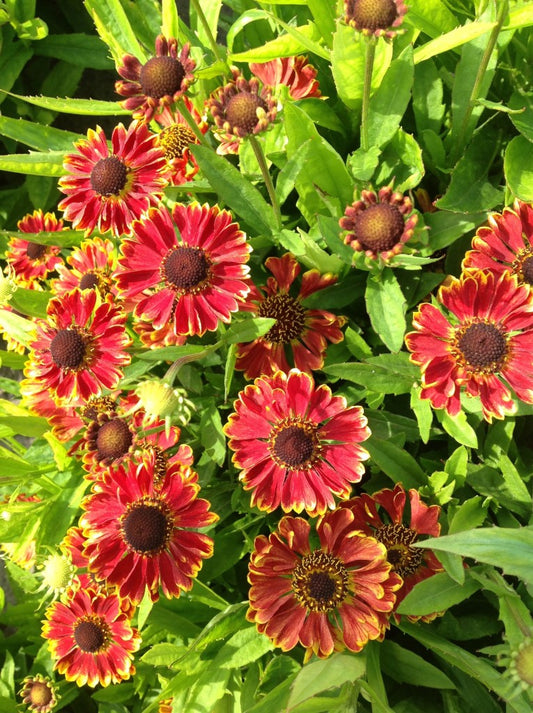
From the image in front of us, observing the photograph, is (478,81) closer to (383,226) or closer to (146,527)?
(383,226)

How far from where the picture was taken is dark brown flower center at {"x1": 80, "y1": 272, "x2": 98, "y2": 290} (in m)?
1.17

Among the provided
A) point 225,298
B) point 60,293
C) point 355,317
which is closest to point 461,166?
point 355,317

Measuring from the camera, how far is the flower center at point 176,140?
1.26m

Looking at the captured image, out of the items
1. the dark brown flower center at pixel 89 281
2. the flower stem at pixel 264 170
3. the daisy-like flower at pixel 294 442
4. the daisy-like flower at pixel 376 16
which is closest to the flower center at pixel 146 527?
the daisy-like flower at pixel 294 442

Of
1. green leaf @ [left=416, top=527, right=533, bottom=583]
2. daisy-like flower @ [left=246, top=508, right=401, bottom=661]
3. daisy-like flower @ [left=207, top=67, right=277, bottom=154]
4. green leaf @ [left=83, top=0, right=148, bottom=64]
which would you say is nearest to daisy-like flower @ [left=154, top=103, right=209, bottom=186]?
green leaf @ [left=83, top=0, right=148, bottom=64]

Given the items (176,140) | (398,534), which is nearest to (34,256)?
(176,140)

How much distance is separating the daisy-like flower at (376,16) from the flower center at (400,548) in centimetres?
70

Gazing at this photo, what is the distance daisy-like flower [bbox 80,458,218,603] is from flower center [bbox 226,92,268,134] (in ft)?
1.61

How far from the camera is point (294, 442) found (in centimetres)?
100

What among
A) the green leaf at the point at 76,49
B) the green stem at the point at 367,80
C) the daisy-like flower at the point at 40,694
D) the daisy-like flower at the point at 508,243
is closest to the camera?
the green stem at the point at 367,80

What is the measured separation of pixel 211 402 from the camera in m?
1.16

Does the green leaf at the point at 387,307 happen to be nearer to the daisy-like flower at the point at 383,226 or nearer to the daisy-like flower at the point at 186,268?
the daisy-like flower at the point at 383,226

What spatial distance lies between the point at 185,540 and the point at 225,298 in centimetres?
37

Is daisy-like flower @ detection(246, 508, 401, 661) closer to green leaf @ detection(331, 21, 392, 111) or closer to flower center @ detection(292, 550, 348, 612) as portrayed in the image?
flower center @ detection(292, 550, 348, 612)
